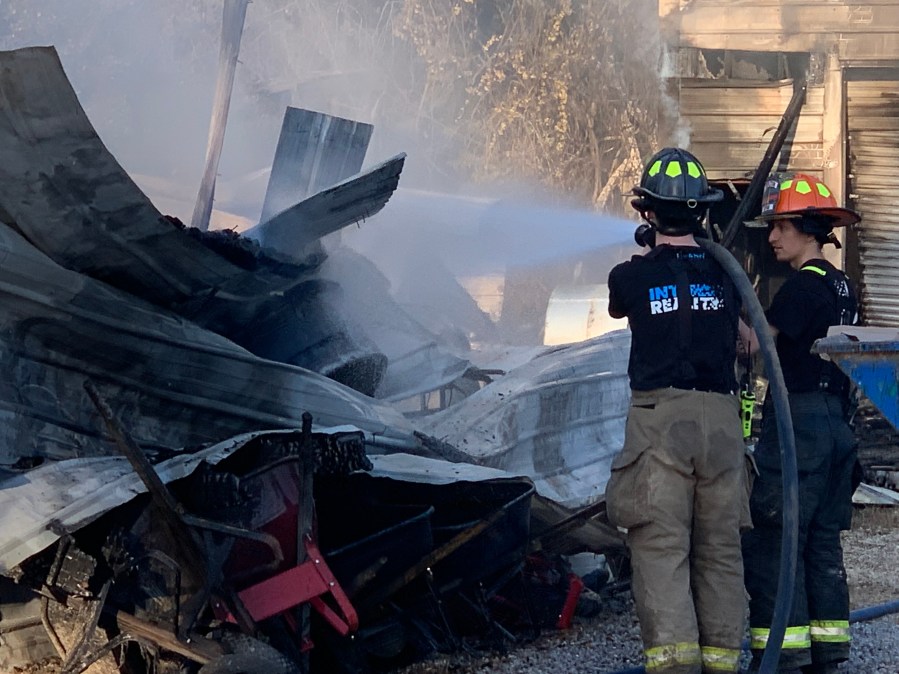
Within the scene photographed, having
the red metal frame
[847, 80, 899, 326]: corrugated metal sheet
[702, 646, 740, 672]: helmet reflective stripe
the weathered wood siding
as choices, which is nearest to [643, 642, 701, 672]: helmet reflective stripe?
[702, 646, 740, 672]: helmet reflective stripe

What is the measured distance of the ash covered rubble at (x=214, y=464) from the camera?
3.79 m

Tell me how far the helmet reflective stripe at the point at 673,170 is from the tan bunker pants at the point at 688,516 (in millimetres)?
793

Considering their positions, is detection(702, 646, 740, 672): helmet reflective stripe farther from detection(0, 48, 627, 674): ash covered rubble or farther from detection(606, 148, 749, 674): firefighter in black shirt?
detection(0, 48, 627, 674): ash covered rubble

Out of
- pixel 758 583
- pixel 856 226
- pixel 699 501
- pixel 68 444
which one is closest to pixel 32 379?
pixel 68 444

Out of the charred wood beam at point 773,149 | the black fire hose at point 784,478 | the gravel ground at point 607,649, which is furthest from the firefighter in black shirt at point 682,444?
the charred wood beam at point 773,149

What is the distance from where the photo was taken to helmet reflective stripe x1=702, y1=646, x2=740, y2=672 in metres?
3.97

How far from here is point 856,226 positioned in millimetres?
9305

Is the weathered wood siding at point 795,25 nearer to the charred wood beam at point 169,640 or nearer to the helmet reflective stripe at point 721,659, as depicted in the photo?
the helmet reflective stripe at point 721,659

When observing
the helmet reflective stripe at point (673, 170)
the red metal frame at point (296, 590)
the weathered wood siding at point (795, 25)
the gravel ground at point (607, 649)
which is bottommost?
the gravel ground at point (607, 649)

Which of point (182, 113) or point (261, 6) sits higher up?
point (261, 6)

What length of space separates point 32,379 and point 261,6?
45.3ft

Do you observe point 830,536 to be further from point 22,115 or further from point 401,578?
point 22,115

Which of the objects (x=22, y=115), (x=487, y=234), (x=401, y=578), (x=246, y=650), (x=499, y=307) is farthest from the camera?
(x=499, y=307)

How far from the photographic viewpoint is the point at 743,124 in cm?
944
